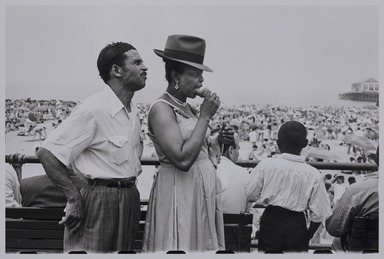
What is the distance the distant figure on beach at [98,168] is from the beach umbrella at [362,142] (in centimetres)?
170

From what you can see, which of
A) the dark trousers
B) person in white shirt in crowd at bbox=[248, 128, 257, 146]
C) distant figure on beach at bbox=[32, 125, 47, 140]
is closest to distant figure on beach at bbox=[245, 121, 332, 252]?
the dark trousers

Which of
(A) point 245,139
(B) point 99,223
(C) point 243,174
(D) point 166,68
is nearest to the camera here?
(B) point 99,223

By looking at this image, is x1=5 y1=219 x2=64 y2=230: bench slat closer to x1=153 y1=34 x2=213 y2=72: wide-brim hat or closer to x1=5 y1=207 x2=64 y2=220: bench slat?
x1=5 y1=207 x2=64 y2=220: bench slat

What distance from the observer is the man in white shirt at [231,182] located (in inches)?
120

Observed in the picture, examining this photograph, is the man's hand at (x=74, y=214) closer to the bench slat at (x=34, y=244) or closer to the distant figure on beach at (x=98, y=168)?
the distant figure on beach at (x=98, y=168)

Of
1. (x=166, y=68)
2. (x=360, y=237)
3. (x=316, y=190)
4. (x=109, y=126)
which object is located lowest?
(x=360, y=237)

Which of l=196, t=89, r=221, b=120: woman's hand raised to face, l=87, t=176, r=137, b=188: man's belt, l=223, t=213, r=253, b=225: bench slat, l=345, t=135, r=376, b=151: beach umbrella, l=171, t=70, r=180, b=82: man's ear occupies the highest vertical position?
l=171, t=70, r=180, b=82: man's ear

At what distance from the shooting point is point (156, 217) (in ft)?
8.02

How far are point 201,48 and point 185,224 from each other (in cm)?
80

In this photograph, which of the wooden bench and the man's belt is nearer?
the man's belt

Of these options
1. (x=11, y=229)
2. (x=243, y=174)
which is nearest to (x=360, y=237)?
(x=243, y=174)

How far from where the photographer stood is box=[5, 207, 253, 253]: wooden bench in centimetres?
268

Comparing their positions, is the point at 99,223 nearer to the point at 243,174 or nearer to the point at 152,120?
the point at 152,120

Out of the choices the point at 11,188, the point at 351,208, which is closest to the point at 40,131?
the point at 11,188
